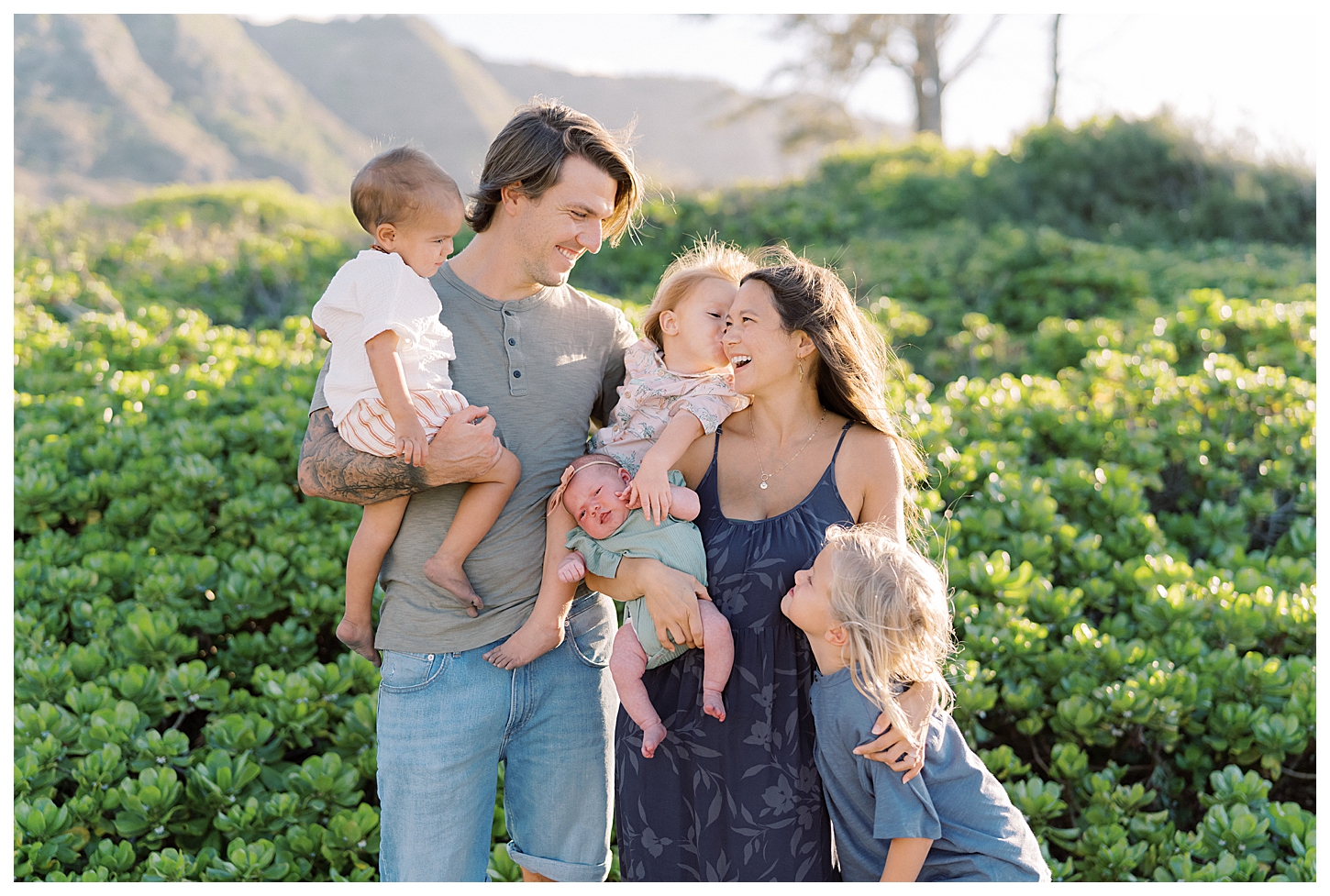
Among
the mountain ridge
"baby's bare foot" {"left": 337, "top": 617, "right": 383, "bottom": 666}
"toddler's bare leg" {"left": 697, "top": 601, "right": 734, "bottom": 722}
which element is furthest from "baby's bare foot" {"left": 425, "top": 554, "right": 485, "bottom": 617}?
the mountain ridge

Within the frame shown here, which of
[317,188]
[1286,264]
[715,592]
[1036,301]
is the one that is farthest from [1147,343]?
[317,188]

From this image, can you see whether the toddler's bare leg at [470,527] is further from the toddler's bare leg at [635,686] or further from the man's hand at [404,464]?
the toddler's bare leg at [635,686]

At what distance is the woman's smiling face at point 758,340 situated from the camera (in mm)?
2250

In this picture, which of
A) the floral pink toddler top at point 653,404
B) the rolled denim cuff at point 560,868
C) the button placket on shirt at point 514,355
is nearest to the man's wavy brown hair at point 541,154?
the button placket on shirt at point 514,355

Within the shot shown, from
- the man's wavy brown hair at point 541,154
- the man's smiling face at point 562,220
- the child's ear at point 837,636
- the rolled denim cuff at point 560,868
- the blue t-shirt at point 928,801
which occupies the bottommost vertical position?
the rolled denim cuff at point 560,868

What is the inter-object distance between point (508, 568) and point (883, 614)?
3.19 feet

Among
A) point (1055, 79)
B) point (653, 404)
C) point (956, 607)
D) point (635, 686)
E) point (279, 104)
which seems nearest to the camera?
point (635, 686)

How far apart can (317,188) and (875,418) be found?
1582 inches

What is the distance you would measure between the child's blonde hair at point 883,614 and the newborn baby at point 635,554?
322mm

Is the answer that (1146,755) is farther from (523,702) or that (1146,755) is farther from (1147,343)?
(1147,343)

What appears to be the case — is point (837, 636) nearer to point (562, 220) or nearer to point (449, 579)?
point (449, 579)

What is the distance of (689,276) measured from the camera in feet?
8.18

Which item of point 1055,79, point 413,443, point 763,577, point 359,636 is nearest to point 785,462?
point 763,577

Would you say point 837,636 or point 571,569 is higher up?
point 571,569
